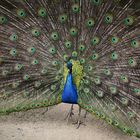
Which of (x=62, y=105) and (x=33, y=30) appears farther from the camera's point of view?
(x=62, y=105)

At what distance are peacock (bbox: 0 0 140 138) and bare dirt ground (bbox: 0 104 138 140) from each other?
12.7 inches

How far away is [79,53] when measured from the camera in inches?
214

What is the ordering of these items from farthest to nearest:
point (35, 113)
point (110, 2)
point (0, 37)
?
point (35, 113) → point (0, 37) → point (110, 2)

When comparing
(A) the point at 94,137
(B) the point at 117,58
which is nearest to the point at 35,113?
(A) the point at 94,137

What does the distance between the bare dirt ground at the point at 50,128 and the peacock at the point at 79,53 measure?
32 cm

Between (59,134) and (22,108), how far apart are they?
24.2 inches

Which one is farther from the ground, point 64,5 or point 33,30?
point 64,5

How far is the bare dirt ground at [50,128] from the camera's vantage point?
18.0 ft

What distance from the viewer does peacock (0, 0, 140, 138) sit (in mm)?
5301

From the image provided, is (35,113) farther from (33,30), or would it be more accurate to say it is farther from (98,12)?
(98,12)

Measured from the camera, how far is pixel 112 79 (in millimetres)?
5434

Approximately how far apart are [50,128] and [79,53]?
1137 mm

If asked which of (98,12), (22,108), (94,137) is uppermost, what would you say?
(98,12)

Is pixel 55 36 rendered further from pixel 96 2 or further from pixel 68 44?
pixel 96 2
